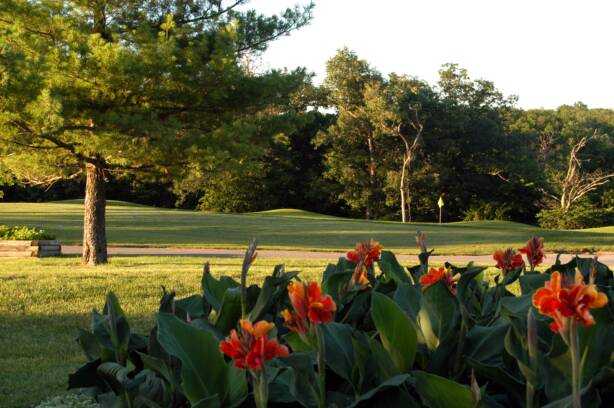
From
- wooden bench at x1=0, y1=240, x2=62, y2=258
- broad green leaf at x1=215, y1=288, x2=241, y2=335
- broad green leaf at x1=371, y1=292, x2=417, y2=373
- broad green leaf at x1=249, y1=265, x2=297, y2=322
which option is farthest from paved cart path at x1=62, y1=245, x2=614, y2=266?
broad green leaf at x1=371, y1=292, x2=417, y2=373

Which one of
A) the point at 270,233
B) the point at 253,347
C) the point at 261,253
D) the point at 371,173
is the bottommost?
the point at 261,253

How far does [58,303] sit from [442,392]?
23.7ft

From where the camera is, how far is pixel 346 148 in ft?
131

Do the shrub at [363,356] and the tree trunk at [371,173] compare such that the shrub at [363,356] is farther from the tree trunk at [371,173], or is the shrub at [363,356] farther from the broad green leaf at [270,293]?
the tree trunk at [371,173]

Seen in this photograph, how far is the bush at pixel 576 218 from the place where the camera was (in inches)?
1380

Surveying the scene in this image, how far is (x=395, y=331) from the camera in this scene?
51.3 inches

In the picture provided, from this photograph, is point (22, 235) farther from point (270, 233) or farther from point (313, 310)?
point (313, 310)

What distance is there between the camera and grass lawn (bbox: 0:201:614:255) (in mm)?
19109

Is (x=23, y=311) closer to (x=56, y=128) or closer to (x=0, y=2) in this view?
(x=56, y=128)

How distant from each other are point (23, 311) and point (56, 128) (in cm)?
343

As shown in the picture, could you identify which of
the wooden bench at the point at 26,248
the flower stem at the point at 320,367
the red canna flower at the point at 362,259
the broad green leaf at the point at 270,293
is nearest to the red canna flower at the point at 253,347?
the flower stem at the point at 320,367

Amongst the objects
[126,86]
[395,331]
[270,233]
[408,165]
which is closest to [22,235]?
[126,86]

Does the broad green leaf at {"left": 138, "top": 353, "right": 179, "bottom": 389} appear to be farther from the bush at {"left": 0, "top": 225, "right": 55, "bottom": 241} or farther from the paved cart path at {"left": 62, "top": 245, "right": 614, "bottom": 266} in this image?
the bush at {"left": 0, "top": 225, "right": 55, "bottom": 241}

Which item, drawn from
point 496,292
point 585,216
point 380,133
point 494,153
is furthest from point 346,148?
point 496,292
